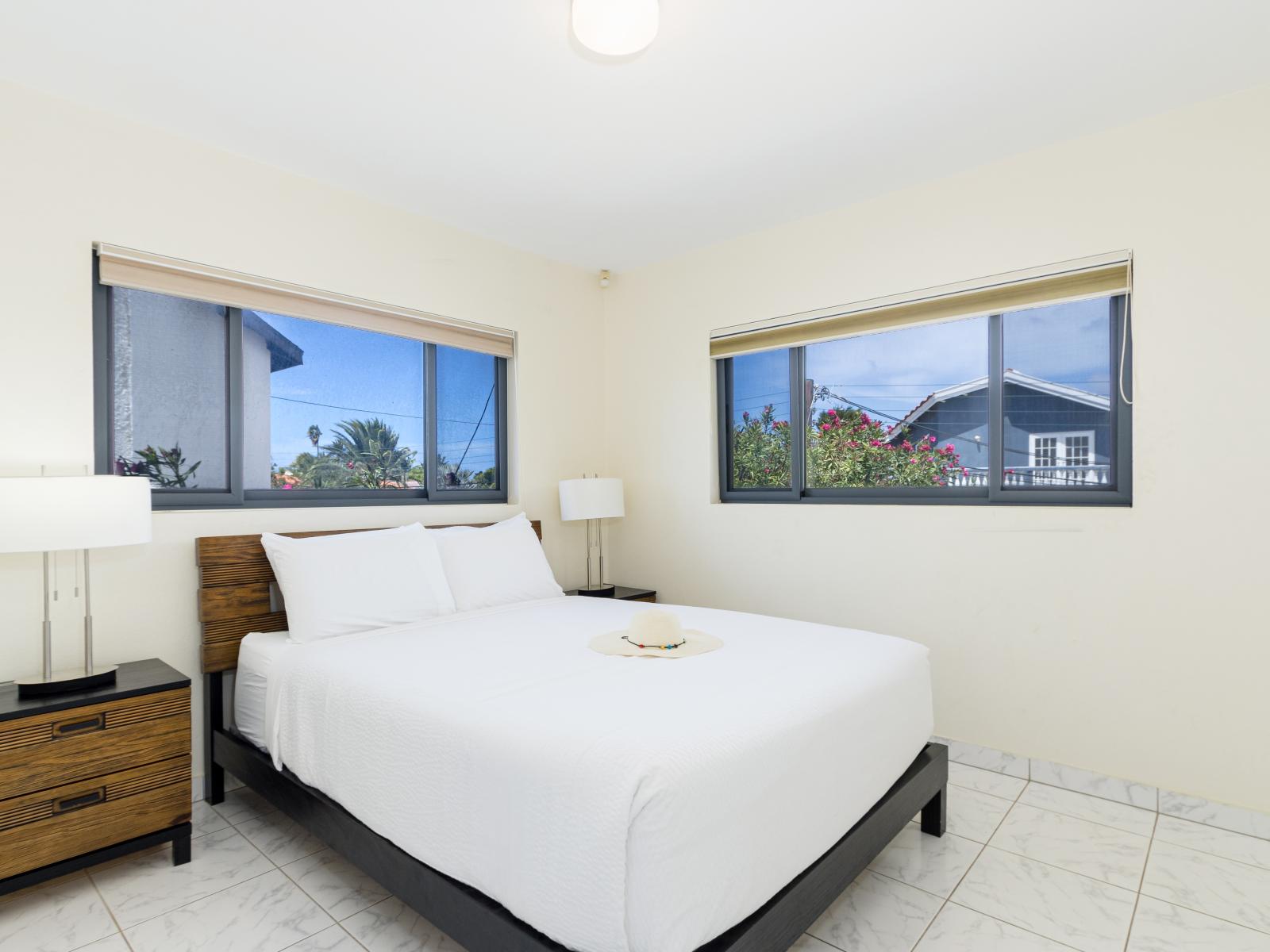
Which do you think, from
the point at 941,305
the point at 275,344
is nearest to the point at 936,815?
the point at 941,305

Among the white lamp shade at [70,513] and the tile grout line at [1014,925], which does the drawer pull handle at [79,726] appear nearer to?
the white lamp shade at [70,513]

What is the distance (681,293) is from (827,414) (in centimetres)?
113

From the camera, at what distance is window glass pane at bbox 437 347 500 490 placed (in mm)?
3781

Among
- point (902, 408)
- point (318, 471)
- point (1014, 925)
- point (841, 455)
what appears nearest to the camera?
point (1014, 925)

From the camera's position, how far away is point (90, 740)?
6.92 feet

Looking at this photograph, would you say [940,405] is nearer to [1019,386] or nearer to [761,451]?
[1019,386]

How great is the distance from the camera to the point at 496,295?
386cm

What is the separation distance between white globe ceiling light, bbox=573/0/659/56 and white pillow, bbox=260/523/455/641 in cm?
199

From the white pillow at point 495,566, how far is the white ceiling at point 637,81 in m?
1.60

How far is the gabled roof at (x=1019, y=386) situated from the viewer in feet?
9.44

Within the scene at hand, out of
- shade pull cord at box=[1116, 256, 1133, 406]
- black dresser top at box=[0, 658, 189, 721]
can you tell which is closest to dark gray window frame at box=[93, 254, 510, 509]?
black dresser top at box=[0, 658, 189, 721]

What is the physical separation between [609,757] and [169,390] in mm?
2454

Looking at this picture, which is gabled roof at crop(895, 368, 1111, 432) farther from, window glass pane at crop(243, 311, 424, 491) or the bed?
window glass pane at crop(243, 311, 424, 491)

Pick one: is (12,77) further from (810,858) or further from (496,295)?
(810,858)
